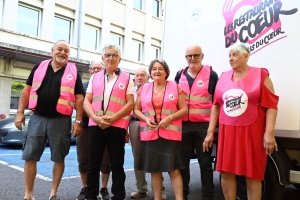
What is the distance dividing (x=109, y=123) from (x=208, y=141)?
1061 mm

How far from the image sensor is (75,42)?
14.5 meters

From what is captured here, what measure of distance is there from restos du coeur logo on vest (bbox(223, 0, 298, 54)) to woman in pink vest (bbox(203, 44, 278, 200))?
440 millimetres

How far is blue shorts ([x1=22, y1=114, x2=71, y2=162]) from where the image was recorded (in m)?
3.25

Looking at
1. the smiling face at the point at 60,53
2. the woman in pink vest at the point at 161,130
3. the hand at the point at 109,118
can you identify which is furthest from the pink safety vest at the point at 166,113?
the smiling face at the point at 60,53

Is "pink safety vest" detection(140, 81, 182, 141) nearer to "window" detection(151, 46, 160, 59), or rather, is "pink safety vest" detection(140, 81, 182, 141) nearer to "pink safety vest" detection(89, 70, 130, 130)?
"pink safety vest" detection(89, 70, 130, 130)

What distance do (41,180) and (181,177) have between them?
260 centimetres

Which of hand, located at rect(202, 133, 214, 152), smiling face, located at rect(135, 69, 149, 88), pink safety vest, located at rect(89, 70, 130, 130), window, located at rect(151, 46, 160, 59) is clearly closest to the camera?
hand, located at rect(202, 133, 214, 152)

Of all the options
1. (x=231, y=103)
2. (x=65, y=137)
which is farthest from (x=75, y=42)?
(x=231, y=103)

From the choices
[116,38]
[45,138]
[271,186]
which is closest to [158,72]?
[45,138]

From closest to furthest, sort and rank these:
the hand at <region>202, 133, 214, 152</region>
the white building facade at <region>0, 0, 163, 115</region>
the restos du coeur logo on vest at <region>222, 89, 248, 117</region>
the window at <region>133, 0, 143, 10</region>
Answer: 1. the restos du coeur logo on vest at <region>222, 89, 248, 117</region>
2. the hand at <region>202, 133, 214, 152</region>
3. the white building facade at <region>0, 0, 163, 115</region>
4. the window at <region>133, 0, 143, 10</region>

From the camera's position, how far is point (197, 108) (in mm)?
3215

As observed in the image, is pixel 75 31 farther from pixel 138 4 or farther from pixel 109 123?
pixel 109 123

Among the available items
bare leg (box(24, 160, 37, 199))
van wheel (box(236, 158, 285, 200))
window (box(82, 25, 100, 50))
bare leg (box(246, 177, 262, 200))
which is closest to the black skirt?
bare leg (box(246, 177, 262, 200))

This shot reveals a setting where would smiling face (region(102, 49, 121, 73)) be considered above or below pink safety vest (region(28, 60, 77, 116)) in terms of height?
above
